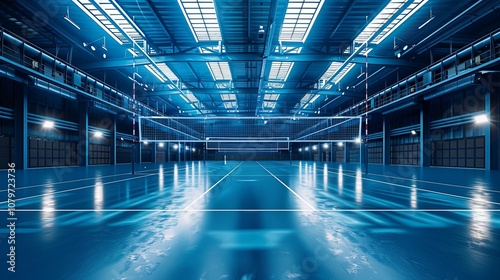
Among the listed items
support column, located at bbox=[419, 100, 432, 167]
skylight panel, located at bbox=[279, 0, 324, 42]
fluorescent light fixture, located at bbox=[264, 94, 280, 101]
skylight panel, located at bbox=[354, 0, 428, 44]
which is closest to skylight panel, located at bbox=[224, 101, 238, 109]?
fluorescent light fixture, located at bbox=[264, 94, 280, 101]

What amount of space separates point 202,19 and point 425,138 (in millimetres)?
23221

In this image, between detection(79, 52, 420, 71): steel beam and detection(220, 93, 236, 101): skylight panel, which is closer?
detection(79, 52, 420, 71): steel beam

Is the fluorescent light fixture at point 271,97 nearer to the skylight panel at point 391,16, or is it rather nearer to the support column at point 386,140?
the support column at point 386,140

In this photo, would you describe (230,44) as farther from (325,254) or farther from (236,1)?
(325,254)

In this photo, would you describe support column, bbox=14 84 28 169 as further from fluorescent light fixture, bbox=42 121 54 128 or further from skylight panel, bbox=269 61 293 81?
skylight panel, bbox=269 61 293 81

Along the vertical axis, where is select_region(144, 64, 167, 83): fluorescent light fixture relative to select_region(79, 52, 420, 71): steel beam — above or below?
above

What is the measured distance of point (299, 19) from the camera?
16.1 m

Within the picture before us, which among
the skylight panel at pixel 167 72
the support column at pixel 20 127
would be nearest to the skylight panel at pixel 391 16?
the skylight panel at pixel 167 72

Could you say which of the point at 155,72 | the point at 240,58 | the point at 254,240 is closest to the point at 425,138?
the point at 240,58

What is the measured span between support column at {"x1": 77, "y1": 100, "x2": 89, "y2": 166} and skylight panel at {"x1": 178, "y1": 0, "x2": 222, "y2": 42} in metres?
14.8

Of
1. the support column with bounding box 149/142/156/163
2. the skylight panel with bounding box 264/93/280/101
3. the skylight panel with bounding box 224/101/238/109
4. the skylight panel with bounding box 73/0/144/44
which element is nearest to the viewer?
the skylight panel with bounding box 73/0/144/44

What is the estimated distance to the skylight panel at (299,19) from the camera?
14535 mm

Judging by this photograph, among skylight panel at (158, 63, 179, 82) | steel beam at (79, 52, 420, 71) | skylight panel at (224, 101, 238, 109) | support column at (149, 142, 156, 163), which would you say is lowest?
support column at (149, 142, 156, 163)

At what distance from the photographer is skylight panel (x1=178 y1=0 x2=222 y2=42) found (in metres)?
14.4
